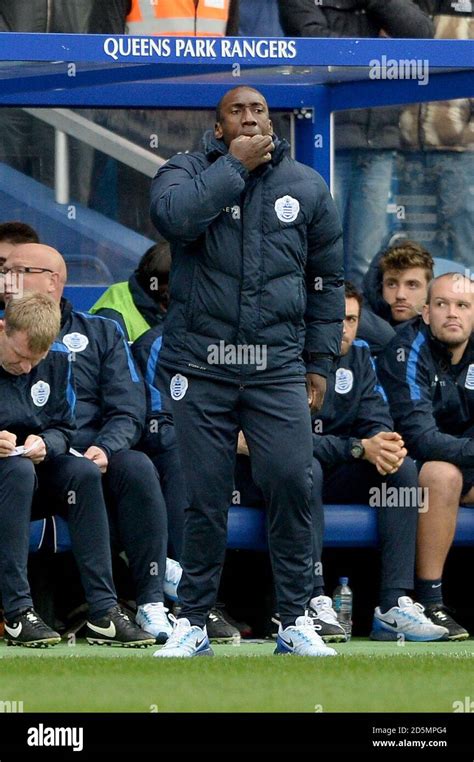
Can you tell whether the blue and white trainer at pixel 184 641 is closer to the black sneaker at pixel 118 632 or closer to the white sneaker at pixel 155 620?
the black sneaker at pixel 118 632

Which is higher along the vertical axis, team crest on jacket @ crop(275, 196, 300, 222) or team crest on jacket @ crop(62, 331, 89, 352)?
team crest on jacket @ crop(275, 196, 300, 222)

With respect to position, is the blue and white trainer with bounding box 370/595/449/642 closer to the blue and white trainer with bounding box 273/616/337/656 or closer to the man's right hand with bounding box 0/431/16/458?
the blue and white trainer with bounding box 273/616/337/656

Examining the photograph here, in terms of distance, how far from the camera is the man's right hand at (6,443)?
6.75 meters

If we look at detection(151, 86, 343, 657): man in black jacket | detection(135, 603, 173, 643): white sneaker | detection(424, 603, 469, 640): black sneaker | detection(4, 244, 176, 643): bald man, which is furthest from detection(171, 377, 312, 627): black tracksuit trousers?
detection(424, 603, 469, 640): black sneaker

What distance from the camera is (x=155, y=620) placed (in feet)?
22.9

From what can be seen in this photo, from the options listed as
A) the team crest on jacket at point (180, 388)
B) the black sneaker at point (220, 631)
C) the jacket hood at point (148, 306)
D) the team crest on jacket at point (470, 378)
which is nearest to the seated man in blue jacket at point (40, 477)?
the black sneaker at point (220, 631)

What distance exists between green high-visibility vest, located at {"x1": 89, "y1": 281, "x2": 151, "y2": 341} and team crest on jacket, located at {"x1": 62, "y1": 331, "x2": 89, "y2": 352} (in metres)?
0.45

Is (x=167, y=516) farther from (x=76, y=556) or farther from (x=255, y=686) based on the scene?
(x=255, y=686)

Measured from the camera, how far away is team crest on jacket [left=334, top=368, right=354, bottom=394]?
25.3 feet

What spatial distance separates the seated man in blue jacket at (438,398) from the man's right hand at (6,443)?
1829mm

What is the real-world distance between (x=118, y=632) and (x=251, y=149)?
201cm

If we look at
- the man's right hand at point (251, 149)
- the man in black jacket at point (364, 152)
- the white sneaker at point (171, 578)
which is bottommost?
the white sneaker at point (171, 578)

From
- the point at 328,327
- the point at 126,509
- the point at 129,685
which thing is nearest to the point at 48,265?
the point at 126,509

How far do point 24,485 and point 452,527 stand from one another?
6.28 ft
